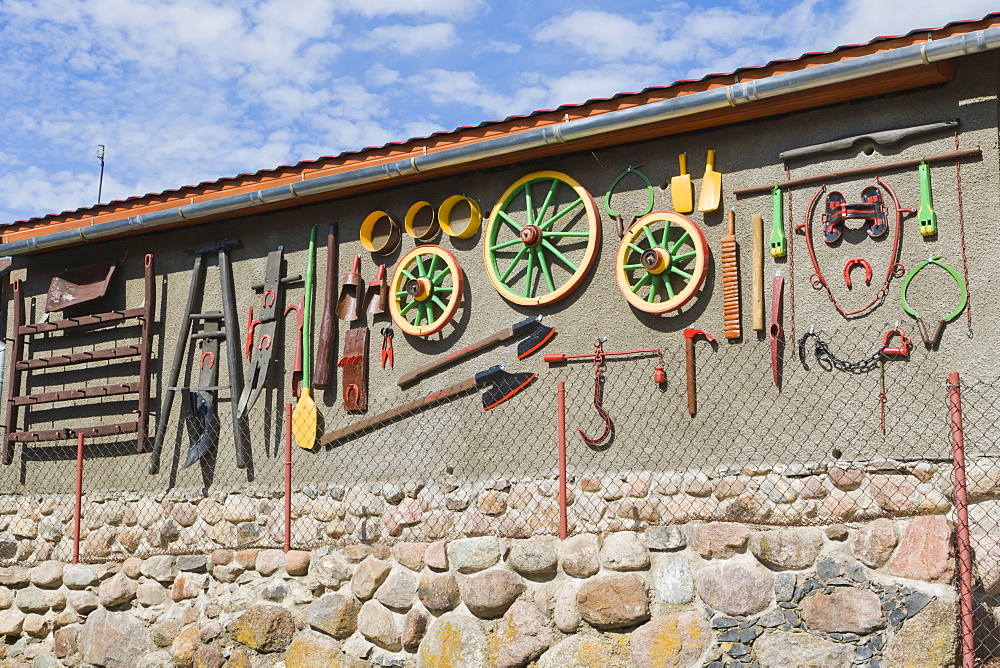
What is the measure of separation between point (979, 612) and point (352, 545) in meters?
3.46

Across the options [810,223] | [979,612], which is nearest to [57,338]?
[810,223]

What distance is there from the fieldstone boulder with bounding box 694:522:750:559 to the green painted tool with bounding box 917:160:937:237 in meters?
1.86

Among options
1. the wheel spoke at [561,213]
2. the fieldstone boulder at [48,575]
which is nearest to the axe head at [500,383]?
the wheel spoke at [561,213]

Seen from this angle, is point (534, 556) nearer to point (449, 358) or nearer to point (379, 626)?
point (379, 626)

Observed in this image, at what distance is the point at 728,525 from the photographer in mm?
5367

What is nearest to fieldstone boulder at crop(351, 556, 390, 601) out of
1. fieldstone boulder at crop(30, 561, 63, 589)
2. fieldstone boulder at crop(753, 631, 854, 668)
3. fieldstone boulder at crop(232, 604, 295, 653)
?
fieldstone boulder at crop(232, 604, 295, 653)

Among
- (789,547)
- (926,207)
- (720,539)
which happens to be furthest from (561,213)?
(789,547)

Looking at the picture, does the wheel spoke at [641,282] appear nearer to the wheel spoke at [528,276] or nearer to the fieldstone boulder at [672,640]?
the wheel spoke at [528,276]

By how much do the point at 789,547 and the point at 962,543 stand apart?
0.79m

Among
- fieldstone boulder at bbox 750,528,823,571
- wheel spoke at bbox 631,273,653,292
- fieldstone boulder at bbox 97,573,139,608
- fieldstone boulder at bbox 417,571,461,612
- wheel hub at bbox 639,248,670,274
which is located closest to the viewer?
fieldstone boulder at bbox 750,528,823,571

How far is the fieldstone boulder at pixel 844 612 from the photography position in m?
4.85

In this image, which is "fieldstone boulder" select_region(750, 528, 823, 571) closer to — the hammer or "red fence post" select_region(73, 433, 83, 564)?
the hammer

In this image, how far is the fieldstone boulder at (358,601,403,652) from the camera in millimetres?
6090

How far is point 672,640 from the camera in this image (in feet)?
17.3
